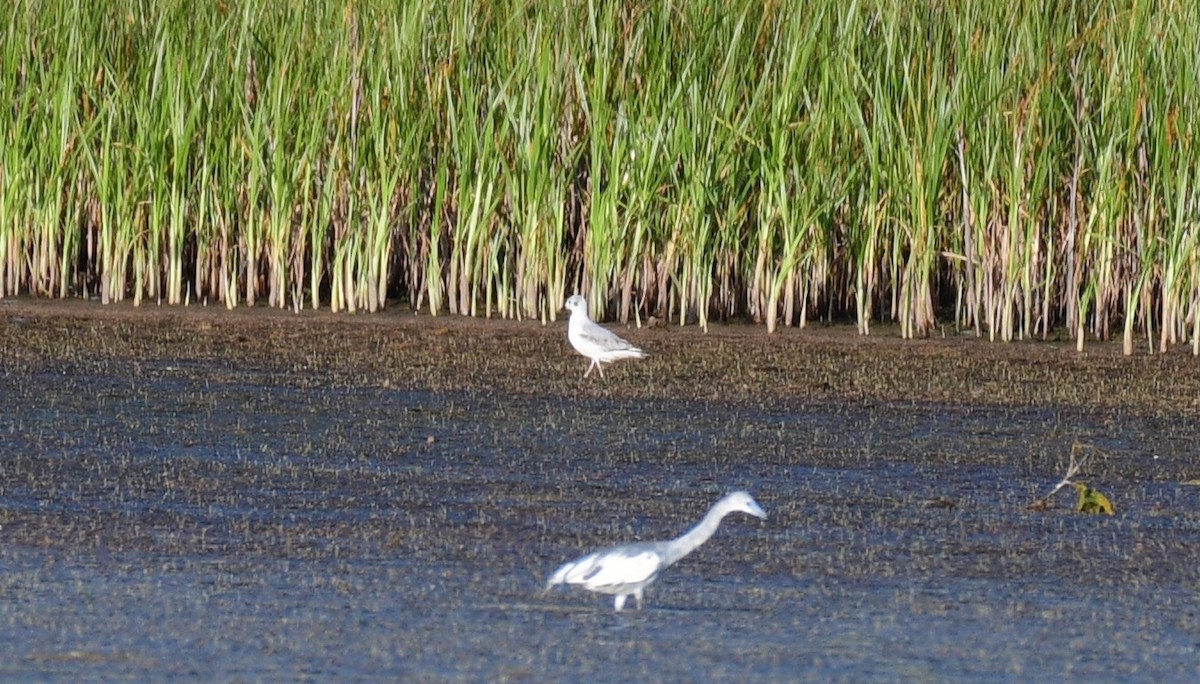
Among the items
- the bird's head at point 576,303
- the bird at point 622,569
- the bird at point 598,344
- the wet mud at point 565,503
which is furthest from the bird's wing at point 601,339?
the bird at point 622,569

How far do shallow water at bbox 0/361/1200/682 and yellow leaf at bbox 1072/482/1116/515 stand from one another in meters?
0.05

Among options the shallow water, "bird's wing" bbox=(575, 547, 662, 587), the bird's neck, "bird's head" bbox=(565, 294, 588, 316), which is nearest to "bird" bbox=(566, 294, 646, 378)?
"bird's head" bbox=(565, 294, 588, 316)

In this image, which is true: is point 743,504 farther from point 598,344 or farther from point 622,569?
point 598,344

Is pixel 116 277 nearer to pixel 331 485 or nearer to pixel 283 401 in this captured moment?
pixel 283 401

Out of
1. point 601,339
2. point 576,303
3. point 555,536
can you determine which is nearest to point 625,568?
point 555,536

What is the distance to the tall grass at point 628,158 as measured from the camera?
9391 millimetres

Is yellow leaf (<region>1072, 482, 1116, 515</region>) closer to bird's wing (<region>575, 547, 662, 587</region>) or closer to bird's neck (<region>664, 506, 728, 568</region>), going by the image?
bird's neck (<region>664, 506, 728, 568</region>)

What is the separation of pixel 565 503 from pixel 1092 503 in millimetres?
1406

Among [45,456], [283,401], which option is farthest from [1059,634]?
[283,401]

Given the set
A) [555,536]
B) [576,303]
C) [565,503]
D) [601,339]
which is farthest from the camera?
[576,303]

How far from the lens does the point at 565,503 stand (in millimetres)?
5637

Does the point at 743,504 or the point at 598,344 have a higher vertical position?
the point at 598,344

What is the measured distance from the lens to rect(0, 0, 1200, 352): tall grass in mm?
9391

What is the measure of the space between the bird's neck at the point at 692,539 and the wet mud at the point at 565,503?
124 mm
